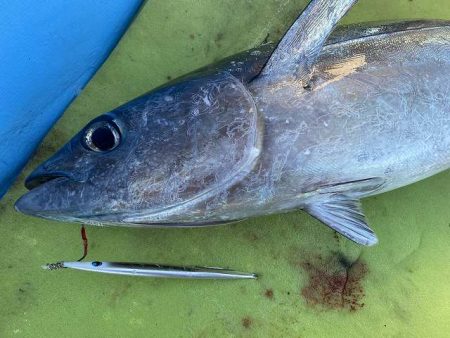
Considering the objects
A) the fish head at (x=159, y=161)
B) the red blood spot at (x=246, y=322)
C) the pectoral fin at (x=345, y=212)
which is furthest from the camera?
the red blood spot at (x=246, y=322)

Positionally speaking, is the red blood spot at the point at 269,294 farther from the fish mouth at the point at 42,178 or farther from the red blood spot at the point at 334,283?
the fish mouth at the point at 42,178

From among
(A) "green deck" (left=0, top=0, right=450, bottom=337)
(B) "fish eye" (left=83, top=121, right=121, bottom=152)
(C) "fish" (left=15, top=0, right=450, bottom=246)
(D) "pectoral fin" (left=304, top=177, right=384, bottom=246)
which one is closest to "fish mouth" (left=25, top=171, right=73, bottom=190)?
(C) "fish" (left=15, top=0, right=450, bottom=246)

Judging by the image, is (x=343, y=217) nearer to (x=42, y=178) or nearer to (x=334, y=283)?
(x=334, y=283)

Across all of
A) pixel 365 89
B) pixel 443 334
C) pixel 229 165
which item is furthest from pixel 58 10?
pixel 443 334

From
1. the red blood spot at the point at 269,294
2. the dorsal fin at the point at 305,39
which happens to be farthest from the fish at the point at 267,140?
the red blood spot at the point at 269,294

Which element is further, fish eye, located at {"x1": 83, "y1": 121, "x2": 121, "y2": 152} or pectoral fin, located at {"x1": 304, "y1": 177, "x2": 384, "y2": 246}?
pectoral fin, located at {"x1": 304, "y1": 177, "x2": 384, "y2": 246}

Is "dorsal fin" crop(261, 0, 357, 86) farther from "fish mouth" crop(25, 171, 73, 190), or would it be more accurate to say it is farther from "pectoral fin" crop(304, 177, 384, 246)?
"fish mouth" crop(25, 171, 73, 190)

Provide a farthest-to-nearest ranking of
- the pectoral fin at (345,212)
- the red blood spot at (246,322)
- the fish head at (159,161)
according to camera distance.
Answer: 1. the red blood spot at (246,322)
2. the pectoral fin at (345,212)
3. the fish head at (159,161)
